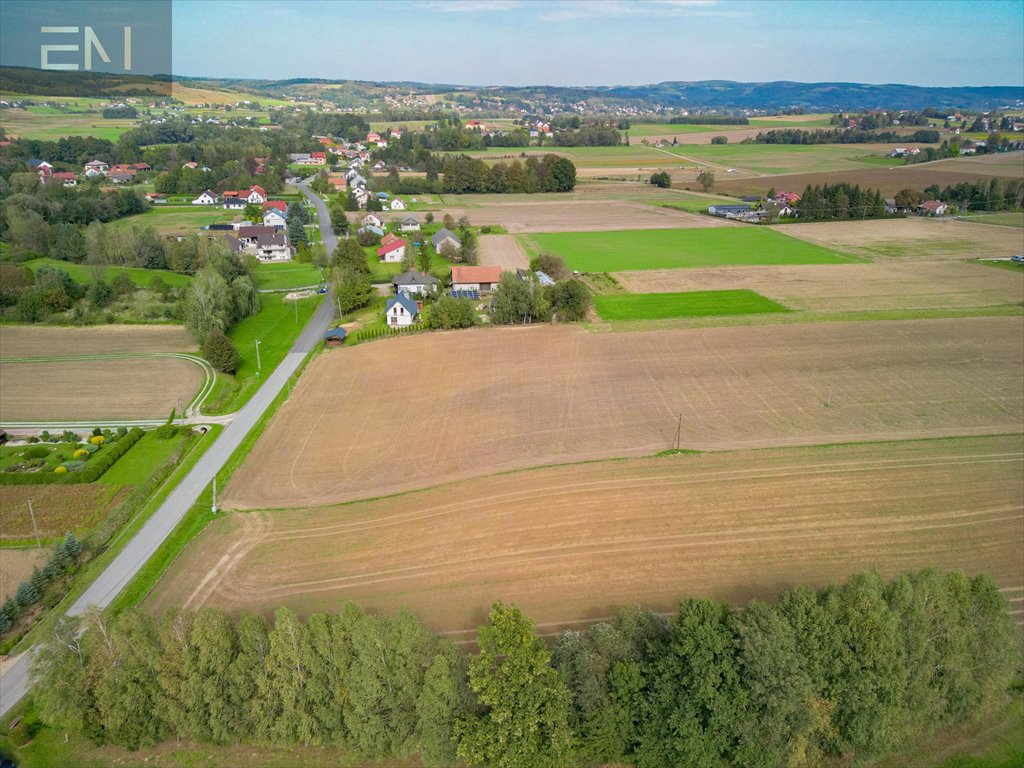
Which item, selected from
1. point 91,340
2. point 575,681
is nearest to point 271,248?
point 91,340

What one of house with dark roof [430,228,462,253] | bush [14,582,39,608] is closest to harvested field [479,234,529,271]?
house with dark roof [430,228,462,253]

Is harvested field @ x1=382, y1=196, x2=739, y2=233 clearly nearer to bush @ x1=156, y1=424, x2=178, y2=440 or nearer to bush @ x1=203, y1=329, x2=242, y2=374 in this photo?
bush @ x1=203, y1=329, x2=242, y2=374

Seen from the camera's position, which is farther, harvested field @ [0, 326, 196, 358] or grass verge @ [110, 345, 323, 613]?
harvested field @ [0, 326, 196, 358]

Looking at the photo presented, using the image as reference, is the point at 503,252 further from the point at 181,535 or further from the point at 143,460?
the point at 181,535

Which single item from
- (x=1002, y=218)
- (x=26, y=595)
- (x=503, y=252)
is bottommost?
(x=26, y=595)

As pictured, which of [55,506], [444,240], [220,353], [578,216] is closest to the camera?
[55,506]

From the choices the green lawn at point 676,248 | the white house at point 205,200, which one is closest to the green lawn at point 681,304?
the green lawn at point 676,248
